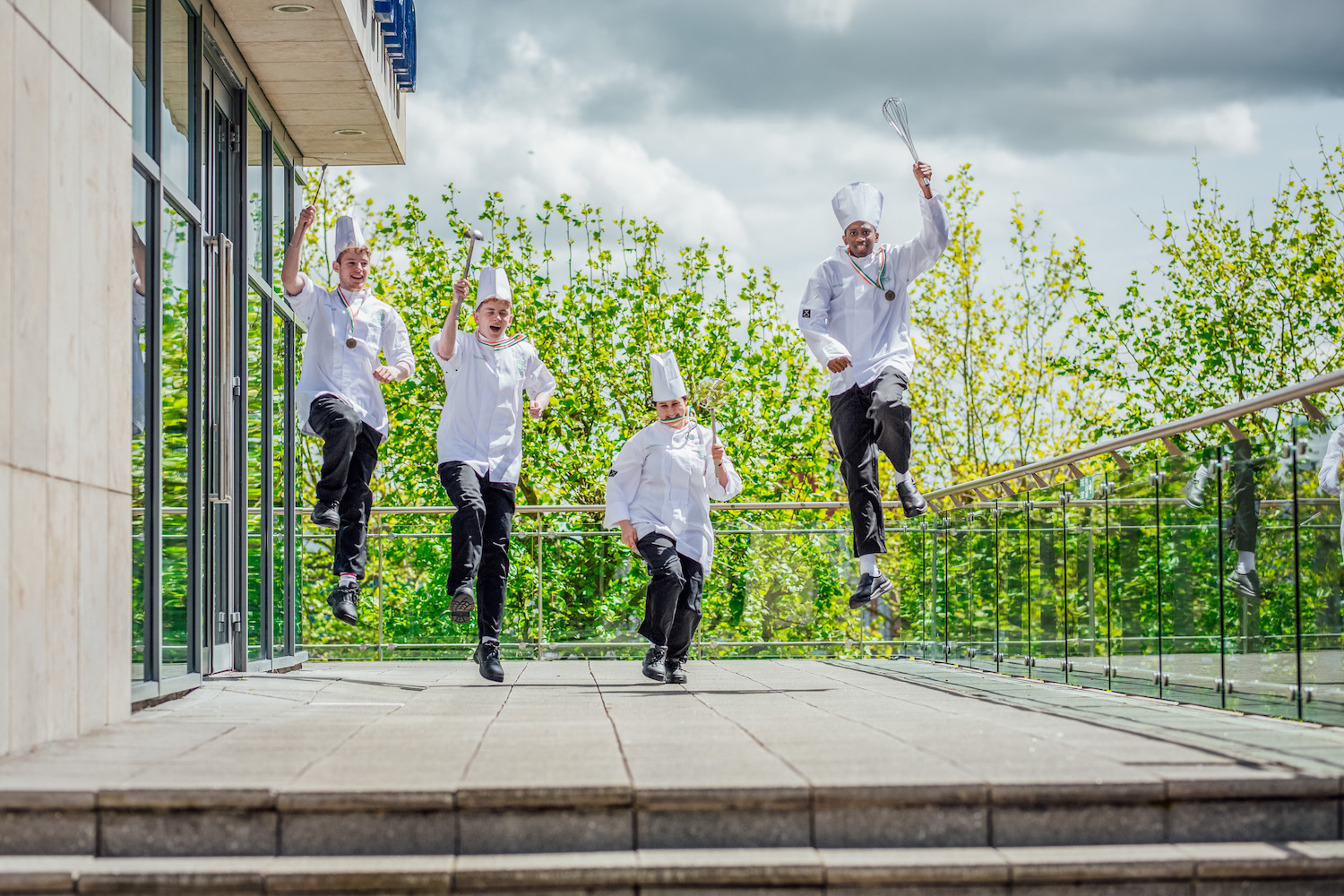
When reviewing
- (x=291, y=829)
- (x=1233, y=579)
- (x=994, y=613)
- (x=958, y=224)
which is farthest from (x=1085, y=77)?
(x=291, y=829)

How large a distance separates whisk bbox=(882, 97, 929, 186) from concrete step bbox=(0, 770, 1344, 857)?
4.31m

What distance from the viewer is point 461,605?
7.32 m

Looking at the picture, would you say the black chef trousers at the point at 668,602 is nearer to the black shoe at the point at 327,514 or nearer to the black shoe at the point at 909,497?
the black shoe at the point at 909,497

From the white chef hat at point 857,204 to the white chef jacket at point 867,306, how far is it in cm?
17

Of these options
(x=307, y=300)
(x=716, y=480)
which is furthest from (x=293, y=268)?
(x=716, y=480)

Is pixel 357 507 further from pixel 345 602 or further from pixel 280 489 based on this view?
pixel 280 489

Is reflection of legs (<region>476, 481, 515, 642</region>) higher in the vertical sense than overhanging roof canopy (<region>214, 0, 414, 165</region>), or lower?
lower

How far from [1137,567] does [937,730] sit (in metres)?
2.46

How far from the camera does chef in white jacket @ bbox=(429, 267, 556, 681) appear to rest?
302 inches

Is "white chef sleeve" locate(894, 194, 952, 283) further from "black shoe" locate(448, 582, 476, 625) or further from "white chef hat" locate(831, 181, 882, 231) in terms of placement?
"black shoe" locate(448, 582, 476, 625)

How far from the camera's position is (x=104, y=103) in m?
5.52

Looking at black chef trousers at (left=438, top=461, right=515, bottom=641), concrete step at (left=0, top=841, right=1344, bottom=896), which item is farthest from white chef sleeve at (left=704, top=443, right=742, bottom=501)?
concrete step at (left=0, top=841, right=1344, bottom=896)

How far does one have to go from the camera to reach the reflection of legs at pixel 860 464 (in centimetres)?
788

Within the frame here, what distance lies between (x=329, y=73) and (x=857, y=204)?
347cm
